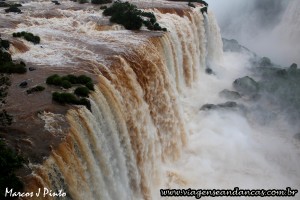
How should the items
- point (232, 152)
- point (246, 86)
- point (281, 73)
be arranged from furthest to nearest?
point (281, 73)
point (246, 86)
point (232, 152)

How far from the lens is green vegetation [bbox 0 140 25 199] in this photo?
1261cm

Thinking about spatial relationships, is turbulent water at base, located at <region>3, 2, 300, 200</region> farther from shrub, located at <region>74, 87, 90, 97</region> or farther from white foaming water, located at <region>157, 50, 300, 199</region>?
shrub, located at <region>74, 87, 90, 97</region>

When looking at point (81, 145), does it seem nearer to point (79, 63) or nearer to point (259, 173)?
point (79, 63)

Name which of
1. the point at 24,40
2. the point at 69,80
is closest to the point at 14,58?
the point at 24,40

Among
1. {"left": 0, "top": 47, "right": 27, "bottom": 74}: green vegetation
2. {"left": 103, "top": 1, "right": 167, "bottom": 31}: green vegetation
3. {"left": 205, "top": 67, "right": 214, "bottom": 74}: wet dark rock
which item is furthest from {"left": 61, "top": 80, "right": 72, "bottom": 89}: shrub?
{"left": 205, "top": 67, "right": 214, "bottom": 74}: wet dark rock

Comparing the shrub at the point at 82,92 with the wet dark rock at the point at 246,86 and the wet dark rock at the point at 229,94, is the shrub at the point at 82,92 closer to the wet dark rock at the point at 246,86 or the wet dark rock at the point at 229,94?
the wet dark rock at the point at 229,94

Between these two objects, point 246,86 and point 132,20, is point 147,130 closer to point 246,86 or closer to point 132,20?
point 132,20

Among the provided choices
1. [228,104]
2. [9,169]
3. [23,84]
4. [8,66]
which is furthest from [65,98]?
[228,104]

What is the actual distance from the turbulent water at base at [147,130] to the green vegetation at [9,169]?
61 cm

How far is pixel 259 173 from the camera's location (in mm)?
28469

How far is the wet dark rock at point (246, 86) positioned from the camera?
46.3 m

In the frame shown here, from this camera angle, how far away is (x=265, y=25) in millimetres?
95438

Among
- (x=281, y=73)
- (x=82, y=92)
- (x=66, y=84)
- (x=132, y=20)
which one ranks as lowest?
(x=281, y=73)

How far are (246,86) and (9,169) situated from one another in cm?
3754
